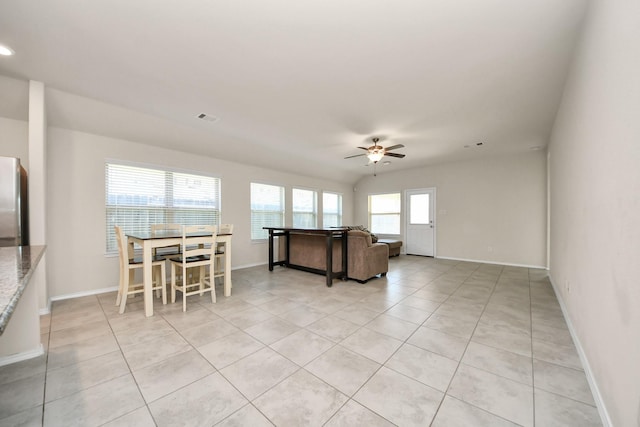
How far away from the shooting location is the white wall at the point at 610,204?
1.07 meters

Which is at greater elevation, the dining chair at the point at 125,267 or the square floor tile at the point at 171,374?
the dining chair at the point at 125,267

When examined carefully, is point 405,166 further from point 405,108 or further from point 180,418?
point 180,418

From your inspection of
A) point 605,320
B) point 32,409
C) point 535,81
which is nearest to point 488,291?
point 605,320

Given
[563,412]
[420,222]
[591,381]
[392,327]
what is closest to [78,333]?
[392,327]

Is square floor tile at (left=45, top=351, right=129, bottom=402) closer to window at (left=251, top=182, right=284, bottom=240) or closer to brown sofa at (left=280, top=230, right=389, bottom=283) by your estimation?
brown sofa at (left=280, top=230, right=389, bottom=283)

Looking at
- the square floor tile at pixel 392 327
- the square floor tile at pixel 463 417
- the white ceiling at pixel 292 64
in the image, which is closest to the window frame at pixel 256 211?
the white ceiling at pixel 292 64

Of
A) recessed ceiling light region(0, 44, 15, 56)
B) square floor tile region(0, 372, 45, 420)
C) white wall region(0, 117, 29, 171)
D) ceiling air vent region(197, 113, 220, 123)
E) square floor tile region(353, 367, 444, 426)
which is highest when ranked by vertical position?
recessed ceiling light region(0, 44, 15, 56)

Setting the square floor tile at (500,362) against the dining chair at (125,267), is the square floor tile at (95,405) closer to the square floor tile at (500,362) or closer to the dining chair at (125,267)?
the dining chair at (125,267)

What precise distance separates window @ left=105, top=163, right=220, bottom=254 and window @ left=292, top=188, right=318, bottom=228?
2.21m

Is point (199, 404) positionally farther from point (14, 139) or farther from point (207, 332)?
point (14, 139)

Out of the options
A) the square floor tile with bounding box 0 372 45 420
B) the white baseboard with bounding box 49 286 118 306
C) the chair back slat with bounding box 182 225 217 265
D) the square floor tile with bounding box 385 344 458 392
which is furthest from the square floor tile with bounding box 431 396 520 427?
the white baseboard with bounding box 49 286 118 306

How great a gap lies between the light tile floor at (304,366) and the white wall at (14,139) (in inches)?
78.9

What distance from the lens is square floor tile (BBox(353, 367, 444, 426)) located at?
4.55ft

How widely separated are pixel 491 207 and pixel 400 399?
19.0ft
